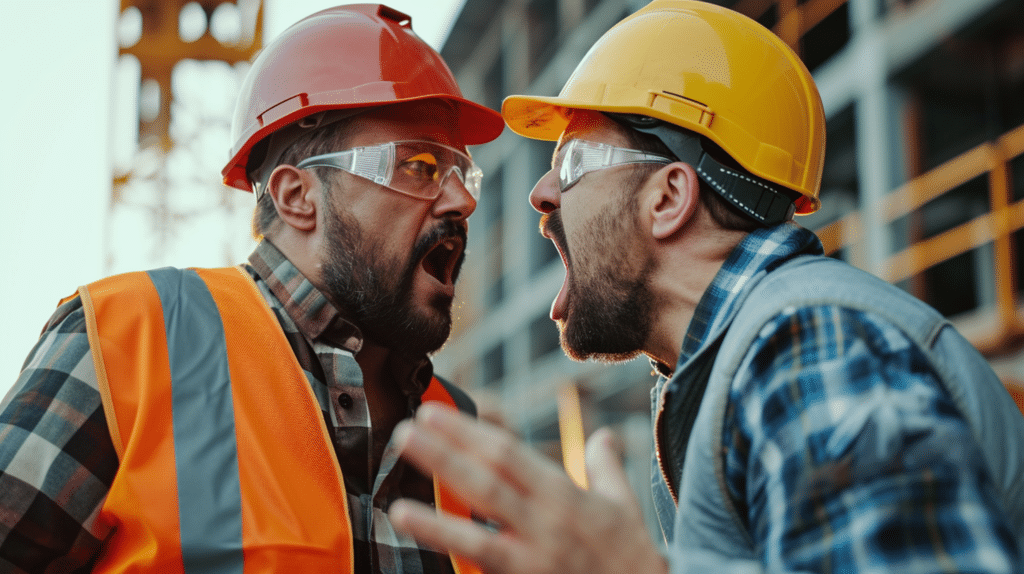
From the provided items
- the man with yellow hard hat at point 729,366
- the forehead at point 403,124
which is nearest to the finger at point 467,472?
the man with yellow hard hat at point 729,366

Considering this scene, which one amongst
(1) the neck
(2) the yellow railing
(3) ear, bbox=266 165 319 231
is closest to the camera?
(1) the neck

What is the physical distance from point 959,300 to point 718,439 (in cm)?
1498

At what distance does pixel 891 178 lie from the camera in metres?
11.4

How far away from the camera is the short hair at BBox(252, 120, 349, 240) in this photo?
3.64m

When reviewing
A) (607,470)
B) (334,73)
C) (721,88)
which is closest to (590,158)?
(721,88)

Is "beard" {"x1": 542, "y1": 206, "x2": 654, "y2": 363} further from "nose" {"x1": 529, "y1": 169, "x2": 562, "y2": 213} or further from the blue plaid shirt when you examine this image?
the blue plaid shirt

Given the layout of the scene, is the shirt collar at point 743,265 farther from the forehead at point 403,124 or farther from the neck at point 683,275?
the forehead at point 403,124

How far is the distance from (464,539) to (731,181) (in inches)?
74.6

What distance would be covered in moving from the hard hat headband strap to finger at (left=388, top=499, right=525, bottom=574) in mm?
1818

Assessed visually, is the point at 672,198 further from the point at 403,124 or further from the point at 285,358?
the point at 285,358

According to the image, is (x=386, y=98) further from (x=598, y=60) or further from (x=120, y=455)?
(x=120, y=455)

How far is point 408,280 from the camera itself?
143 inches

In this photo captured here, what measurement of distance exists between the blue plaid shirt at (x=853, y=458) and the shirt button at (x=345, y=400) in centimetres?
163

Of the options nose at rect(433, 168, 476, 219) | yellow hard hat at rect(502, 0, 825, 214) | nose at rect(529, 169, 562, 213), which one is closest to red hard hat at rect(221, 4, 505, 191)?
nose at rect(433, 168, 476, 219)
